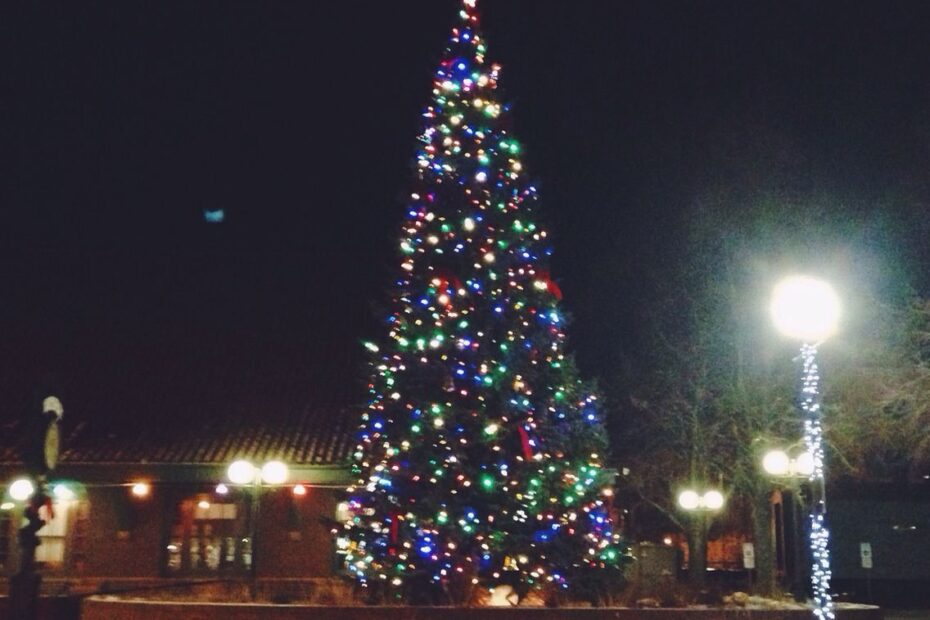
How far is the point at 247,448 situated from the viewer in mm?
25375

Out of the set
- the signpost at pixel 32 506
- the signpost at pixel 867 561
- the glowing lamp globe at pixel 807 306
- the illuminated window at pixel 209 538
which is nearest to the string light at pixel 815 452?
the glowing lamp globe at pixel 807 306

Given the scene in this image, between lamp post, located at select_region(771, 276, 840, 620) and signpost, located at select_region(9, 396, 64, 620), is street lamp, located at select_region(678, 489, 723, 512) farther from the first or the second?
signpost, located at select_region(9, 396, 64, 620)

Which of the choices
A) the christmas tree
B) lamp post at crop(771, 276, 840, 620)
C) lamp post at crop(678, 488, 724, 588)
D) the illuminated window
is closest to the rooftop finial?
the christmas tree

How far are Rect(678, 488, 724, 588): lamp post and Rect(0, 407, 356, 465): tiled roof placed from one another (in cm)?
1090

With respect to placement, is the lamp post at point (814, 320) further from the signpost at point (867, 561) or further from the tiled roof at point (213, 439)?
the signpost at point (867, 561)

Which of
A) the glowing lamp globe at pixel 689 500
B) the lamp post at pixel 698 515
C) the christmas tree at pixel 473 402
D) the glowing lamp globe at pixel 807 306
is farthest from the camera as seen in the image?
the lamp post at pixel 698 515

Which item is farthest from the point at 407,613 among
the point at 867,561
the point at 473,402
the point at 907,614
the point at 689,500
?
the point at 907,614

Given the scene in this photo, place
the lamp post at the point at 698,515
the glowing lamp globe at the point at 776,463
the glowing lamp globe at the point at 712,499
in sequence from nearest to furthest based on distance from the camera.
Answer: the glowing lamp globe at the point at 776,463, the lamp post at the point at 698,515, the glowing lamp globe at the point at 712,499

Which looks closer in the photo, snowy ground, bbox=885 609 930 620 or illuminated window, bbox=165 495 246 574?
illuminated window, bbox=165 495 246 574

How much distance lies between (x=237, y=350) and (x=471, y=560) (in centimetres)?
1639

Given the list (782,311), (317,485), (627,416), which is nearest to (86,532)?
(317,485)

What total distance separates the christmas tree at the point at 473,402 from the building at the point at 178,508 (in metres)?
8.94

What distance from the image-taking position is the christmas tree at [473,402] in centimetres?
1525

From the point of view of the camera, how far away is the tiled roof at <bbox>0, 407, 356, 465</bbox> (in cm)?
2508
